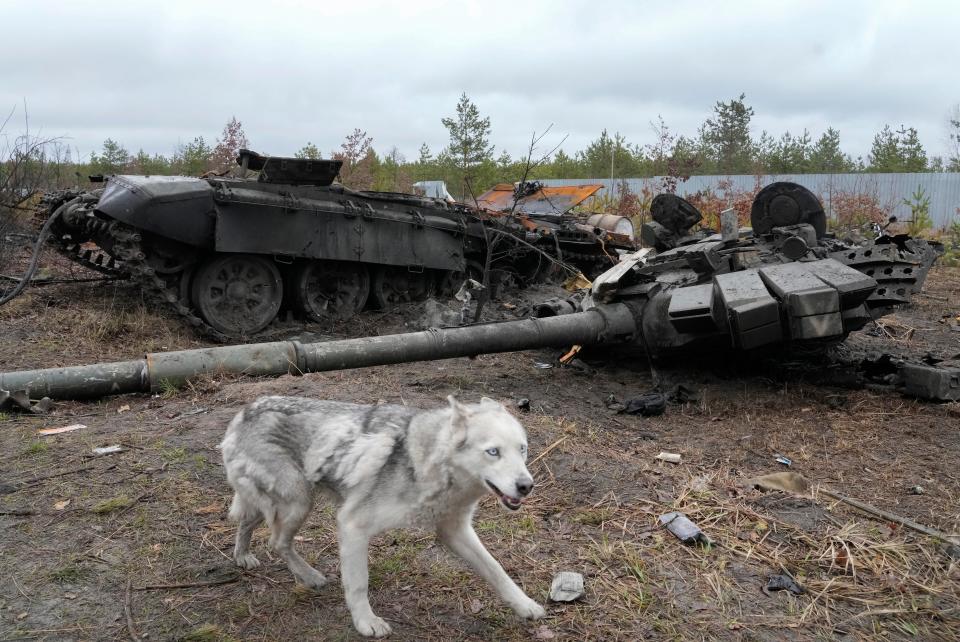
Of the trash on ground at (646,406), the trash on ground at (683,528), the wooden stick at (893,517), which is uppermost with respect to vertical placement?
the trash on ground at (683,528)

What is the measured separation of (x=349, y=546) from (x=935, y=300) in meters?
14.8

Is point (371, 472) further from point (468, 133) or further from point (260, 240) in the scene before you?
point (468, 133)

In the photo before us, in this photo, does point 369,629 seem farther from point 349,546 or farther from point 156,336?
point 156,336

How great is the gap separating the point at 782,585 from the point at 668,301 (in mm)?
5063

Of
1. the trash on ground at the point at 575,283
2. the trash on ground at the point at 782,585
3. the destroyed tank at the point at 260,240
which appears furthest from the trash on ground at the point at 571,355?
the trash on ground at the point at 782,585

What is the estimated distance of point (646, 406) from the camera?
314 inches

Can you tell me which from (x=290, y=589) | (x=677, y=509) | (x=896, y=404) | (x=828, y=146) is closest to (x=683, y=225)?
(x=896, y=404)

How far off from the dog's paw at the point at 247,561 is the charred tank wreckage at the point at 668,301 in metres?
3.66

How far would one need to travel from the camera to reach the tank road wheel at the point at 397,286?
13.0 m

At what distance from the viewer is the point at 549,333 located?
29.8ft

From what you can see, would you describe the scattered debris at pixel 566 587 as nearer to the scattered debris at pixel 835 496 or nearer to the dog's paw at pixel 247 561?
the dog's paw at pixel 247 561

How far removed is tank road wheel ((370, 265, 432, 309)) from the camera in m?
13.0

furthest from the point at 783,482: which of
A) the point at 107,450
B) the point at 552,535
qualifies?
the point at 107,450

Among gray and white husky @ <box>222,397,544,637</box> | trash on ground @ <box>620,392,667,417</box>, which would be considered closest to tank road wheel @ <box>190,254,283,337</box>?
trash on ground @ <box>620,392,667,417</box>
